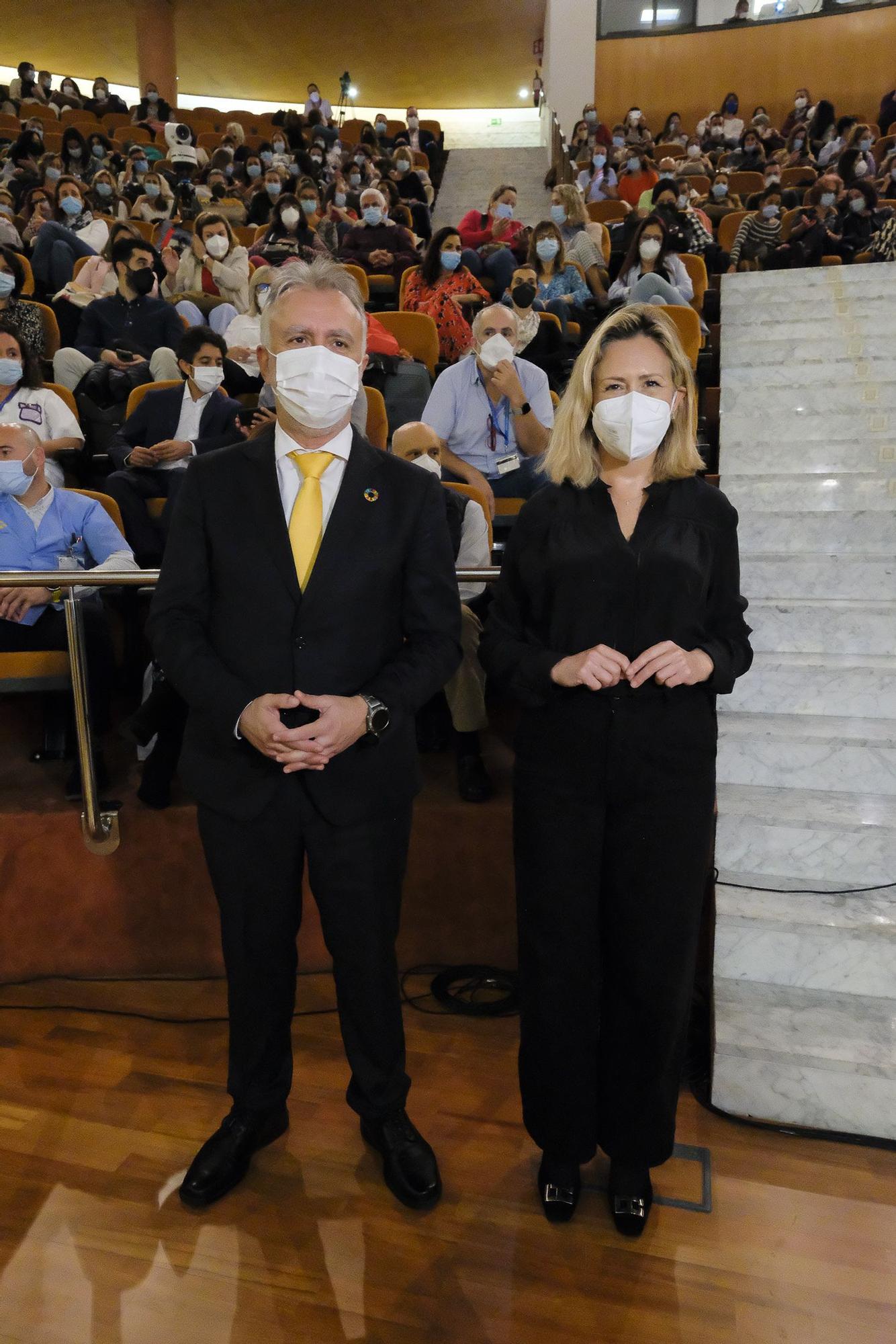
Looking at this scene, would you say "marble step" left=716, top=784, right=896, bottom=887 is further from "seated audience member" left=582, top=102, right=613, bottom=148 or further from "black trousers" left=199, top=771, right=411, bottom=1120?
"seated audience member" left=582, top=102, right=613, bottom=148

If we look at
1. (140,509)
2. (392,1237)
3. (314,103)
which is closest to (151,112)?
(314,103)

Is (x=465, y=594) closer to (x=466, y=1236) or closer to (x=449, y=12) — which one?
(x=466, y=1236)

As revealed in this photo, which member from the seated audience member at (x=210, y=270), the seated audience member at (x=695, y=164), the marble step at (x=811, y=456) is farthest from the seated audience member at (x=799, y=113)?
the marble step at (x=811, y=456)

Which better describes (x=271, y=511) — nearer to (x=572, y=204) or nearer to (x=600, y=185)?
(x=572, y=204)

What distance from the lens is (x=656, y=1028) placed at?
1344mm

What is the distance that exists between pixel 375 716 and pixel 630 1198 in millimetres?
809

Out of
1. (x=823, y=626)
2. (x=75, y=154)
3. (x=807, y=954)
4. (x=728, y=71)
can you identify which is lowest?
(x=807, y=954)

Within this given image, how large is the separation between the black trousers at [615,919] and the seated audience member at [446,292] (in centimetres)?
346

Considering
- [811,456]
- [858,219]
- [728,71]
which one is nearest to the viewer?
[811,456]

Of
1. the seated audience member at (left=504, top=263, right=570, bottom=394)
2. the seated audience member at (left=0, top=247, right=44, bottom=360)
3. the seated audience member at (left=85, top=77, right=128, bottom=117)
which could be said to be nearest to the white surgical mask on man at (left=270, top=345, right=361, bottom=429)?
the seated audience member at (left=504, top=263, right=570, bottom=394)

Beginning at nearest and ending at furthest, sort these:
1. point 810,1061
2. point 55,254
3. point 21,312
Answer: point 810,1061, point 21,312, point 55,254

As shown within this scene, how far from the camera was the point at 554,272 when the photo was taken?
16.2 feet

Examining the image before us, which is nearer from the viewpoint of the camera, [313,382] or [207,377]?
[313,382]

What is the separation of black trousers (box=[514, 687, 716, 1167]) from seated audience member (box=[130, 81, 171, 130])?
11698mm
